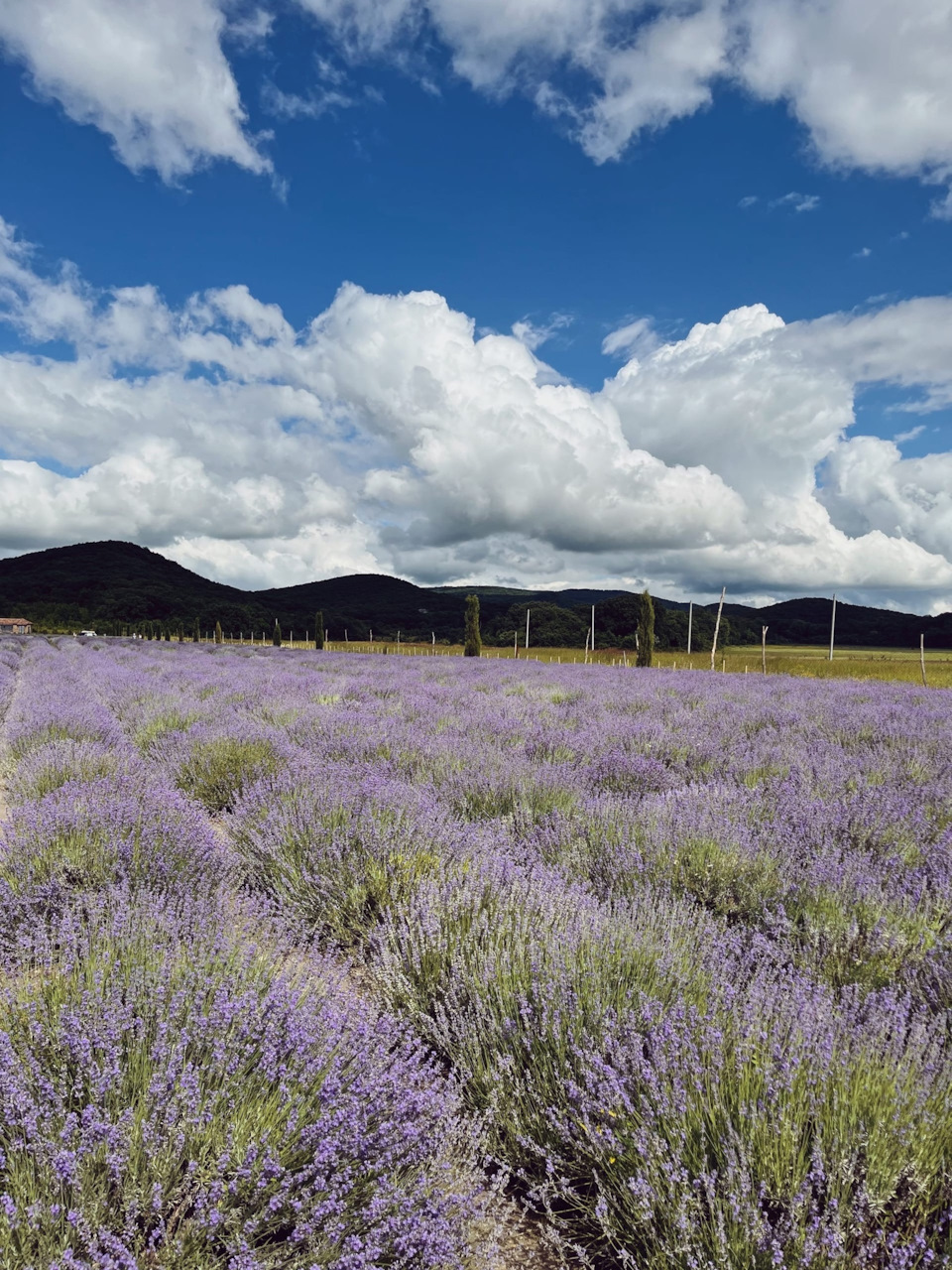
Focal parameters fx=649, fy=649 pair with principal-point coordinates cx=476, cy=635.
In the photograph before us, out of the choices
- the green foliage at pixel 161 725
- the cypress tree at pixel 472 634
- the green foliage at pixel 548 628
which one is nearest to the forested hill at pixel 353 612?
the green foliage at pixel 548 628

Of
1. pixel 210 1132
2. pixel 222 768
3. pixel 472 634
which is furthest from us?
pixel 472 634

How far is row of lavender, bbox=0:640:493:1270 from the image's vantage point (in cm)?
129

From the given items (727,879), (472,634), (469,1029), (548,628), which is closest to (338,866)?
(469,1029)

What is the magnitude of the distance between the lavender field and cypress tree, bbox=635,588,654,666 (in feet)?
75.2

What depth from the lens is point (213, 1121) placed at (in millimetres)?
1521

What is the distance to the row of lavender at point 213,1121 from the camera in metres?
1.29

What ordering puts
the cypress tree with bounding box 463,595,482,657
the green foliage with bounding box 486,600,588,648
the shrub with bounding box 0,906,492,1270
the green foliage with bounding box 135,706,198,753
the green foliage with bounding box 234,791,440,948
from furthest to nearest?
the green foliage with bounding box 486,600,588,648 → the cypress tree with bounding box 463,595,482,657 → the green foliage with bounding box 135,706,198,753 → the green foliage with bounding box 234,791,440,948 → the shrub with bounding box 0,906,492,1270

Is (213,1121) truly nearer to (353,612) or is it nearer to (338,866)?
(338,866)

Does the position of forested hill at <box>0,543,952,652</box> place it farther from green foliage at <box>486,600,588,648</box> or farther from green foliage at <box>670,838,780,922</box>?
green foliage at <box>670,838,780,922</box>

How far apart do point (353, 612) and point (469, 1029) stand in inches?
5799

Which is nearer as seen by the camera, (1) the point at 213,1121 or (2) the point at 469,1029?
(1) the point at 213,1121

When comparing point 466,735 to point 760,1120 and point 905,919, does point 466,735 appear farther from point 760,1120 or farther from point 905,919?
point 760,1120

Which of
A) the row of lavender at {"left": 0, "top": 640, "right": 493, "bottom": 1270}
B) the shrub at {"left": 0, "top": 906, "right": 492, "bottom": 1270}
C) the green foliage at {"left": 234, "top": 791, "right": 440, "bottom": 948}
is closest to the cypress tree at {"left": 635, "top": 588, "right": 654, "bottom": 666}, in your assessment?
the green foliage at {"left": 234, "top": 791, "right": 440, "bottom": 948}

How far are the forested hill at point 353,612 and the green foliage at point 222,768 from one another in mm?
59600
